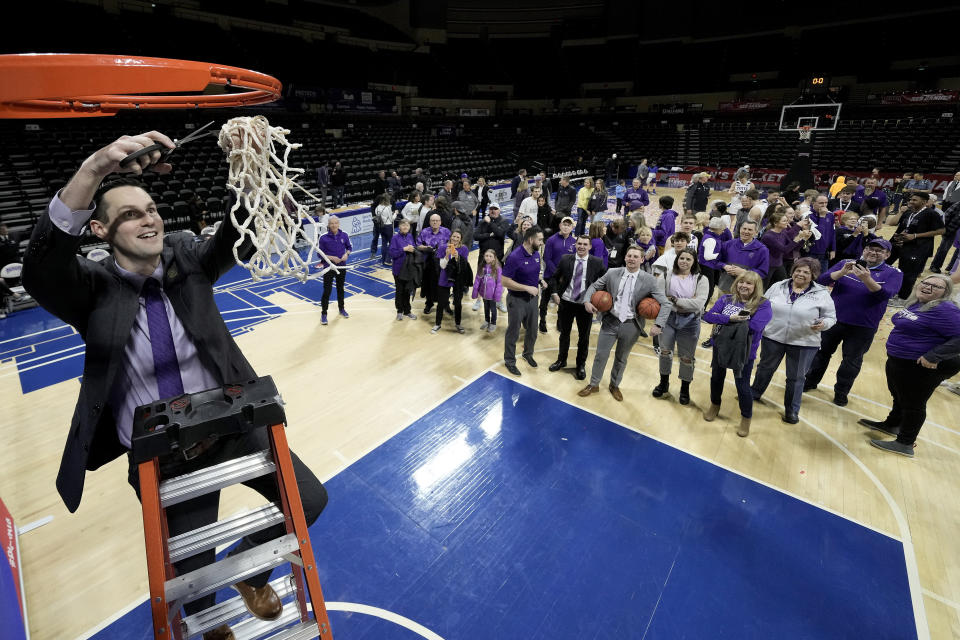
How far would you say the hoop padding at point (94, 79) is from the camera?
5.65 feet

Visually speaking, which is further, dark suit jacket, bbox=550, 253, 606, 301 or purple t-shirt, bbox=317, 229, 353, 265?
purple t-shirt, bbox=317, 229, 353, 265

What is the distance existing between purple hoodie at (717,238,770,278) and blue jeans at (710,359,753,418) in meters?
2.15

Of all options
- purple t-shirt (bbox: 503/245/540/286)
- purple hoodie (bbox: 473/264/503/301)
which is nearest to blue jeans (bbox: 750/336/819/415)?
purple t-shirt (bbox: 503/245/540/286)

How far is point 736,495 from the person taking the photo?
429 centimetres

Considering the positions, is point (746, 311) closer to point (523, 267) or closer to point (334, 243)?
point (523, 267)

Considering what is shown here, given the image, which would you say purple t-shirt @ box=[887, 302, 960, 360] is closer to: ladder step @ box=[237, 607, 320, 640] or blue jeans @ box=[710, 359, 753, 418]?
blue jeans @ box=[710, 359, 753, 418]

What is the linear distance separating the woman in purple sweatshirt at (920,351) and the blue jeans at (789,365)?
28.4 inches

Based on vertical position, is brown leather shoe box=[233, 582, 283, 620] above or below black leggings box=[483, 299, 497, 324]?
above

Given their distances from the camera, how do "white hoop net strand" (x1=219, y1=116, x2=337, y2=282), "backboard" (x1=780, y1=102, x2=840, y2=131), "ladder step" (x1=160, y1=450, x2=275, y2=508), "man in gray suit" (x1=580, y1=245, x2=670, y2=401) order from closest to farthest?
"ladder step" (x1=160, y1=450, x2=275, y2=508)
"white hoop net strand" (x1=219, y1=116, x2=337, y2=282)
"man in gray suit" (x1=580, y1=245, x2=670, y2=401)
"backboard" (x1=780, y1=102, x2=840, y2=131)

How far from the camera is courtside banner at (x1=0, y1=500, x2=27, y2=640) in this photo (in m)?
2.30

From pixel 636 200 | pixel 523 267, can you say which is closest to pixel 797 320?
pixel 523 267

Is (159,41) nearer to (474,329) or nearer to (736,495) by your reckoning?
(474,329)

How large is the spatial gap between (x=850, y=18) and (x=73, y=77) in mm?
37059

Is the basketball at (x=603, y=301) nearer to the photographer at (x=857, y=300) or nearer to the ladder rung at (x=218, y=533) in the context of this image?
the photographer at (x=857, y=300)
